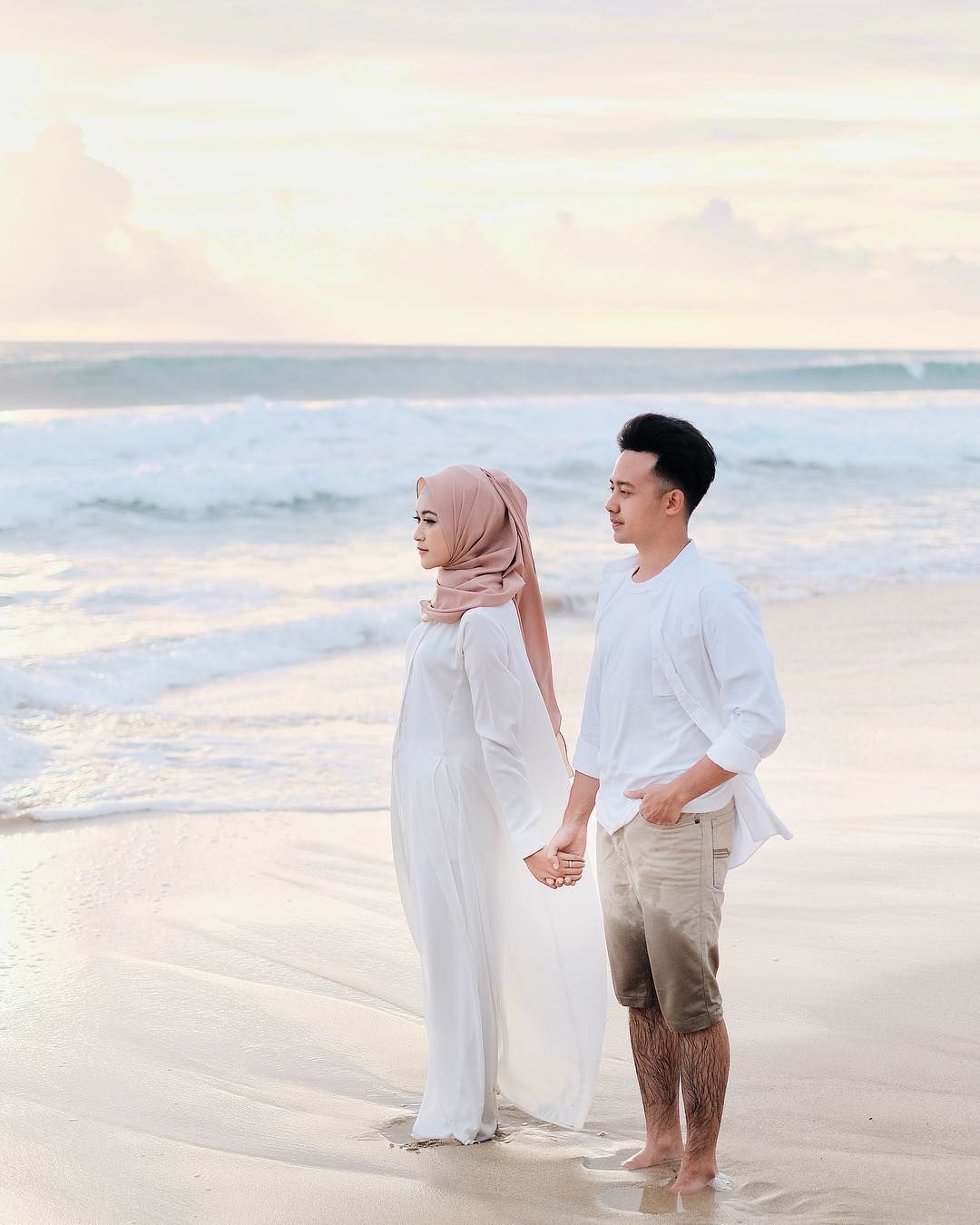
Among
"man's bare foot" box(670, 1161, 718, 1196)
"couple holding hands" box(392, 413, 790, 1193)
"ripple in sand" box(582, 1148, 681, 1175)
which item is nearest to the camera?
"couple holding hands" box(392, 413, 790, 1193)

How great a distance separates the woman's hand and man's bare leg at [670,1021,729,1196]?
1.37 feet

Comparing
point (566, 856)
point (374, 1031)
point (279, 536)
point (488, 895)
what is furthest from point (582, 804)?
point (279, 536)

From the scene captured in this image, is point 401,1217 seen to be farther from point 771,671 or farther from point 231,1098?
point 771,671

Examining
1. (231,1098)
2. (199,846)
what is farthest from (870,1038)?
(199,846)

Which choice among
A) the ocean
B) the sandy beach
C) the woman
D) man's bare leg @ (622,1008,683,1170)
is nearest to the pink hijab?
the woman

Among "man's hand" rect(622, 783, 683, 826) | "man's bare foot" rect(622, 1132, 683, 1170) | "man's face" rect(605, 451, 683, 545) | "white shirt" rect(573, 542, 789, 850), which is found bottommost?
"man's bare foot" rect(622, 1132, 683, 1170)

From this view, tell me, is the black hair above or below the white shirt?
above

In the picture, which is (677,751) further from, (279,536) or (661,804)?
(279,536)

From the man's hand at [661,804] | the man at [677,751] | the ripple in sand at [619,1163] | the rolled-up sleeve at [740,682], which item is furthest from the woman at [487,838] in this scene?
the rolled-up sleeve at [740,682]

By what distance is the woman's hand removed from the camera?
3178mm

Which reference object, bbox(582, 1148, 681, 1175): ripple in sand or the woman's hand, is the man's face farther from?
bbox(582, 1148, 681, 1175): ripple in sand

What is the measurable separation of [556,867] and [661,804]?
370 millimetres

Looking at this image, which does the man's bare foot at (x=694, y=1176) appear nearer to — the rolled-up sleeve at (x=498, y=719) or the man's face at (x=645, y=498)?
the rolled-up sleeve at (x=498, y=719)

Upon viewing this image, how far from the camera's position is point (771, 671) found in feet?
9.53
